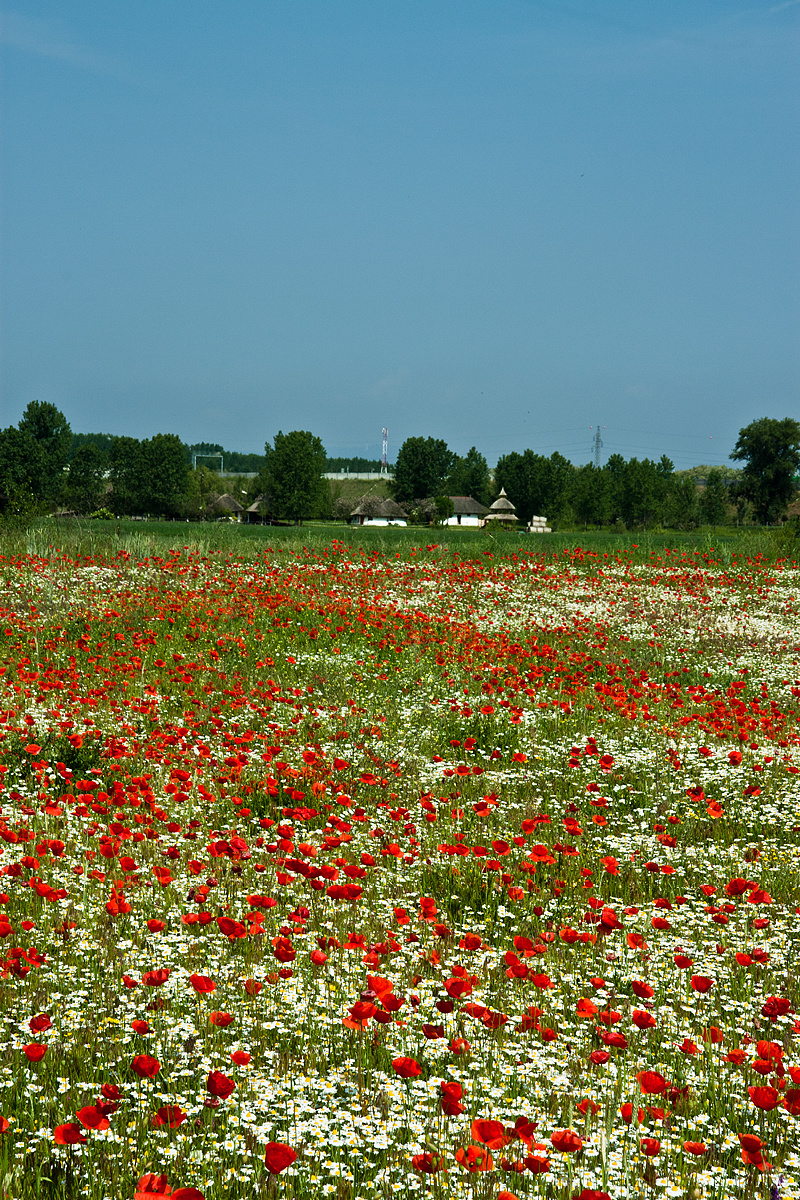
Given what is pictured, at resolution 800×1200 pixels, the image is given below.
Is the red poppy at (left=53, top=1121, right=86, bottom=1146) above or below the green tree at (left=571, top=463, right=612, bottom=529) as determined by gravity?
below

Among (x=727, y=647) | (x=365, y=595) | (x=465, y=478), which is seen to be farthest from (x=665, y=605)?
(x=465, y=478)

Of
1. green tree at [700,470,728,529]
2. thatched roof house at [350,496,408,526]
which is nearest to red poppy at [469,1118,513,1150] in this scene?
green tree at [700,470,728,529]

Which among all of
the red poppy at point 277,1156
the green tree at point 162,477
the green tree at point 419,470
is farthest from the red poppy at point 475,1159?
the green tree at point 419,470

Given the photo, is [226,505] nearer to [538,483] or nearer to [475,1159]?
[538,483]

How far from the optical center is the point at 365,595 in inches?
681

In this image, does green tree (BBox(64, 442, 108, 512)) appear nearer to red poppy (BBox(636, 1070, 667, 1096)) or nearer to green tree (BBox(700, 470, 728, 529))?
green tree (BBox(700, 470, 728, 529))

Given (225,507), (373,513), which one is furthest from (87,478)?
(373,513)

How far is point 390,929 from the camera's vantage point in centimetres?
448

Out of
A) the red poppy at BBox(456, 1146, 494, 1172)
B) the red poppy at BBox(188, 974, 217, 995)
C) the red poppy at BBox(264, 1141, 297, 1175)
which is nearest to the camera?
the red poppy at BBox(264, 1141, 297, 1175)

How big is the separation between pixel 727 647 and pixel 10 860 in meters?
12.4

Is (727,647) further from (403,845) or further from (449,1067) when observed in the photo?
(449,1067)

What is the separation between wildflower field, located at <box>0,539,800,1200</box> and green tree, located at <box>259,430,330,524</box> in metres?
101

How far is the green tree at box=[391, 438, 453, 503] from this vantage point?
134 meters

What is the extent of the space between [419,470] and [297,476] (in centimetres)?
2817
